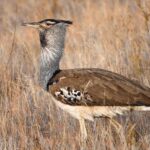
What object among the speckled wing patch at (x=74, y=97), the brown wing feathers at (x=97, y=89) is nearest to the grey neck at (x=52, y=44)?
the brown wing feathers at (x=97, y=89)

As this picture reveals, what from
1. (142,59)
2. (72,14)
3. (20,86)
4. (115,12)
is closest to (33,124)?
(20,86)

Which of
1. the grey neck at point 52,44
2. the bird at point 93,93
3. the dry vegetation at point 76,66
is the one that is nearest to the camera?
the bird at point 93,93

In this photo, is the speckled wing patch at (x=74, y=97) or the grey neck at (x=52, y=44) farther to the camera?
the grey neck at (x=52, y=44)

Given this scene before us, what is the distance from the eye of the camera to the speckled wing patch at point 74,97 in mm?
4801

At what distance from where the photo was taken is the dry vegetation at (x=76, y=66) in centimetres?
483

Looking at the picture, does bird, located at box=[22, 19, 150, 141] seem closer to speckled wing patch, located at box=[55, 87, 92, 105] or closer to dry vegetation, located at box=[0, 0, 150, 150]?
speckled wing patch, located at box=[55, 87, 92, 105]

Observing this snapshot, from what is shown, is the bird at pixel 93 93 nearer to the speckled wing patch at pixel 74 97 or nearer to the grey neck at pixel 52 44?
the speckled wing patch at pixel 74 97

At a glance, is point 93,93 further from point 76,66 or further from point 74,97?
point 76,66

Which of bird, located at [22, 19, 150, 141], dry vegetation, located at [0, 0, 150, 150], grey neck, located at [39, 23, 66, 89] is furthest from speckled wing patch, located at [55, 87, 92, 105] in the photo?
grey neck, located at [39, 23, 66, 89]

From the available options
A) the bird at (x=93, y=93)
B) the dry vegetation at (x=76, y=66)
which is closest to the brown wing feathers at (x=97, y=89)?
the bird at (x=93, y=93)

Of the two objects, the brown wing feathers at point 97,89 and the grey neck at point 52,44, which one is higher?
the grey neck at point 52,44

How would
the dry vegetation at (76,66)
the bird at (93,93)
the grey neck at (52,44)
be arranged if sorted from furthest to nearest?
the grey neck at (52,44)
the dry vegetation at (76,66)
the bird at (93,93)

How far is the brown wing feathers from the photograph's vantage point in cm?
470

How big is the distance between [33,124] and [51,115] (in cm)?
19
